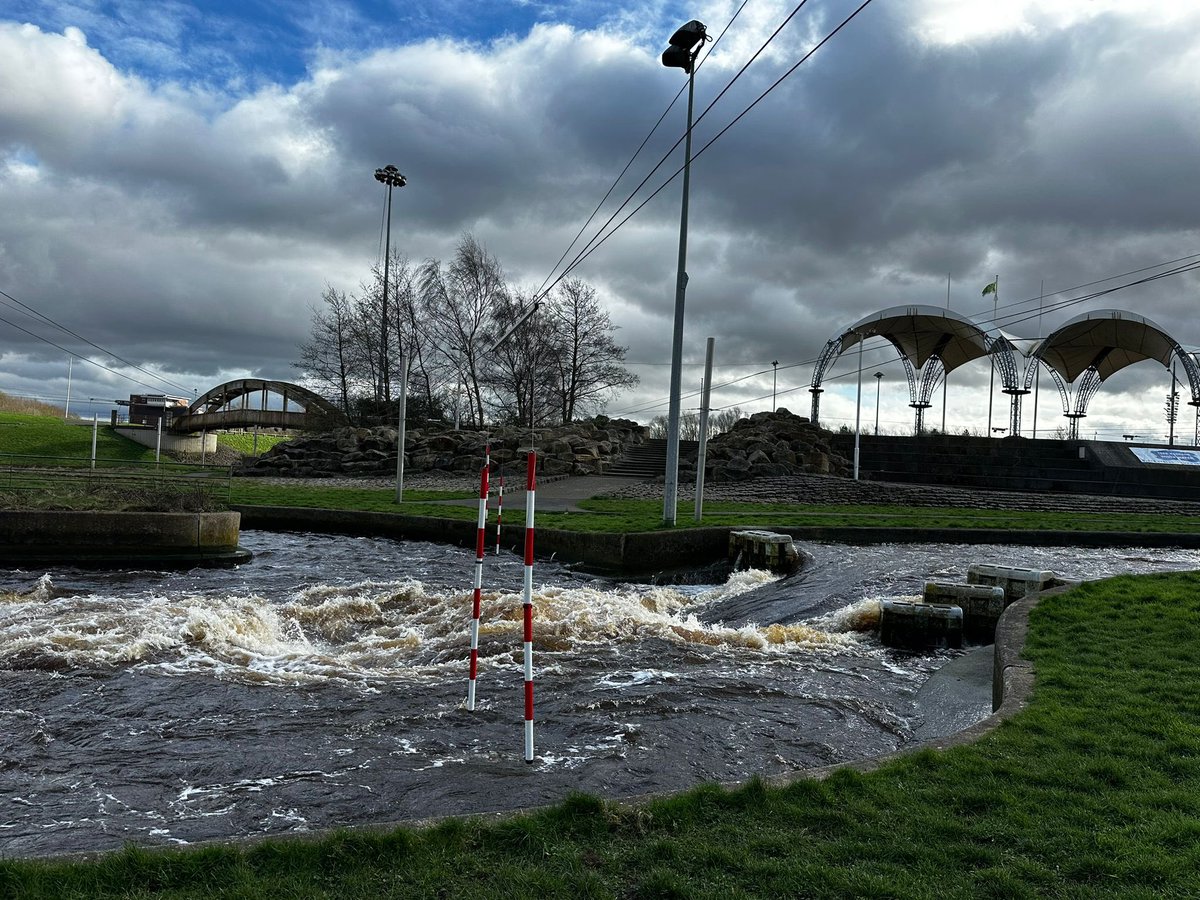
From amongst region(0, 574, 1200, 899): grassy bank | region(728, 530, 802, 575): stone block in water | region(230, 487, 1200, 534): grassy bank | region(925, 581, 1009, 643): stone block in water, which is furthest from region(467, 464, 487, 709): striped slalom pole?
region(230, 487, 1200, 534): grassy bank

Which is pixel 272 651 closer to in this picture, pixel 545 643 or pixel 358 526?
pixel 545 643

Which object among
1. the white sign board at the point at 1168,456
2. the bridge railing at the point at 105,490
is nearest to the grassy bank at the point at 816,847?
the bridge railing at the point at 105,490

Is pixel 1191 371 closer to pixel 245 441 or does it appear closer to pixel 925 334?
pixel 925 334

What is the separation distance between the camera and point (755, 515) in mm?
19453

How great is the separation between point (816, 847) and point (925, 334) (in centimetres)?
4849

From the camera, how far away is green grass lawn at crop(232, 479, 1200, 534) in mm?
17594

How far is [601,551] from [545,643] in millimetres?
6428

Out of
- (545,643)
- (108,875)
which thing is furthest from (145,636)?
(108,875)

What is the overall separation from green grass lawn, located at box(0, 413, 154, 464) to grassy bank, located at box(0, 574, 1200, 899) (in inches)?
1550

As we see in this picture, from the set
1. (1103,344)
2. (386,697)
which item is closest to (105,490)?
(386,697)

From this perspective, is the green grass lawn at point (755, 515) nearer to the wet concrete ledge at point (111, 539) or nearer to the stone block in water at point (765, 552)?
the stone block in water at point (765, 552)

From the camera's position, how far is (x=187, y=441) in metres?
49.3

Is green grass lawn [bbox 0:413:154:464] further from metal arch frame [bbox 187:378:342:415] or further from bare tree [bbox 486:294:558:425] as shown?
bare tree [bbox 486:294:558:425]

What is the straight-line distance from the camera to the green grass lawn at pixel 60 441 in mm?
39469
